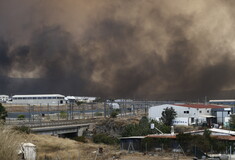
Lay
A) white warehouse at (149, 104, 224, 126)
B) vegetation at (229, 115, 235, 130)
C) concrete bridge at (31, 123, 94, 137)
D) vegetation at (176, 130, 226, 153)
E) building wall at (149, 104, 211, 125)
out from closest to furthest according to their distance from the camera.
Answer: vegetation at (176, 130, 226, 153) < concrete bridge at (31, 123, 94, 137) < vegetation at (229, 115, 235, 130) < white warehouse at (149, 104, 224, 126) < building wall at (149, 104, 211, 125)

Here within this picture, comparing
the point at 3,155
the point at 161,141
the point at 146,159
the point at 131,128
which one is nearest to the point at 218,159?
the point at 146,159

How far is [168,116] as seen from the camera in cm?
8300

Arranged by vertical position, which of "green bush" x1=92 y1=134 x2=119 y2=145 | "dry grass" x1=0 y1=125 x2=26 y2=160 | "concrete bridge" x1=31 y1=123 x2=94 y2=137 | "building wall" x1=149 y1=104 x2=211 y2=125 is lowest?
"green bush" x1=92 y1=134 x2=119 y2=145

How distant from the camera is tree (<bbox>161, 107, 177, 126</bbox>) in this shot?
82.9 metres

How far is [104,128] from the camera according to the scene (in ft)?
281

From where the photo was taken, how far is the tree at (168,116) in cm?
8288

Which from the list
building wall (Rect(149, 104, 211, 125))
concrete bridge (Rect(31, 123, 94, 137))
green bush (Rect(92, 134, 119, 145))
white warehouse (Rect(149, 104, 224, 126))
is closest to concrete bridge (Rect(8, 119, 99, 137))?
concrete bridge (Rect(31, 123, 94, 137))

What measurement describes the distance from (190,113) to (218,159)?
52.1m

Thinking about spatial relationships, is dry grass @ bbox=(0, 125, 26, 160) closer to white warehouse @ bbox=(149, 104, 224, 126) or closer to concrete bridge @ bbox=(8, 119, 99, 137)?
concrete bridge @ bbox=(8, 119, 99, 137)

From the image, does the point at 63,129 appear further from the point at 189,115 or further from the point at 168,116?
the point at 189,115

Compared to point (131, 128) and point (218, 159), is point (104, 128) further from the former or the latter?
point (218, 159)

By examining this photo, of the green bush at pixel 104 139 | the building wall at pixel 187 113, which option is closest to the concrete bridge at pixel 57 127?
the green bush at pixel 104 139

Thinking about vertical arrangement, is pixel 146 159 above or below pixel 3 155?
below

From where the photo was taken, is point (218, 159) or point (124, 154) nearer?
point (218, 159)
